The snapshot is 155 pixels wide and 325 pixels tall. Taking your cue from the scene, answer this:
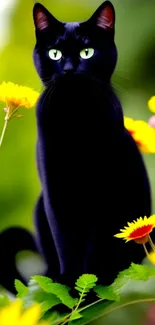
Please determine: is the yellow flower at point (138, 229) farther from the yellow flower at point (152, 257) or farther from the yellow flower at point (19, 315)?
the yellow flower at point (19, 315)

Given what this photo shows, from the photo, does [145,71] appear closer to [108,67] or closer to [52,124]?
[108,67]

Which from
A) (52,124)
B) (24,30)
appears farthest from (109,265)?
(24,30)

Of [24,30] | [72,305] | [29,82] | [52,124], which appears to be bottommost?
[72,305]

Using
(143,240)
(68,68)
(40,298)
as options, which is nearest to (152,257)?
(143,240)

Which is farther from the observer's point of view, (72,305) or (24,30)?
(24,30)

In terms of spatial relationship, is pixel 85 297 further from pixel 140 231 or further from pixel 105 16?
pixel 105 16

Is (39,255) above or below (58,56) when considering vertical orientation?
below
